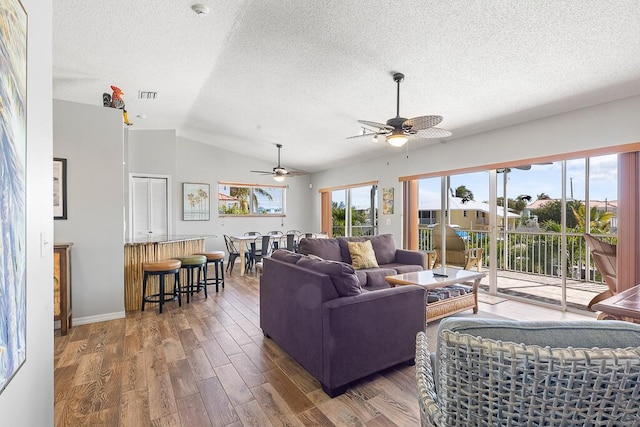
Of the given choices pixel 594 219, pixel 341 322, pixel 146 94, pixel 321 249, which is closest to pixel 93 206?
pixel 146 94

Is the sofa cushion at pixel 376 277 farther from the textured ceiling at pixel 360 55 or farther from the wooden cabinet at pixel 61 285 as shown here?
the wooden cabinet at pixel 61 285

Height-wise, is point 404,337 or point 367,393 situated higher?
point 404,337

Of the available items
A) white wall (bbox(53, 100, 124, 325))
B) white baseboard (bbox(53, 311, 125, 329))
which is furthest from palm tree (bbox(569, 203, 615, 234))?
white baseboard (bbox(53, 311, 125, 329))

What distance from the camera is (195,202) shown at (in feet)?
25.0

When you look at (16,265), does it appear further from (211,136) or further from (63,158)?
(211,136)

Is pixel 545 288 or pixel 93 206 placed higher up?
pixel 93 206

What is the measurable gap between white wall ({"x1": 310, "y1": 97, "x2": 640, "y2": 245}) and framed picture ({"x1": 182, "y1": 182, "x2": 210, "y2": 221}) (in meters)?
4.08

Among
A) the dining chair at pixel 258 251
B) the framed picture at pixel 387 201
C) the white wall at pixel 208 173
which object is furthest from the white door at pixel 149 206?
the framed picture at pixel 387 201

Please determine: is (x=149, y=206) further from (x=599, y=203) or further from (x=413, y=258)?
(x=599, y=203)

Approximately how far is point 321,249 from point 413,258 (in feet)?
5.19

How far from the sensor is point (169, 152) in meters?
6.86

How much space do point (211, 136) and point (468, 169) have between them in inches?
220

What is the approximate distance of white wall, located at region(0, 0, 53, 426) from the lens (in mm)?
1201

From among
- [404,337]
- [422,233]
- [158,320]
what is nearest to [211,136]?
[158,320]
